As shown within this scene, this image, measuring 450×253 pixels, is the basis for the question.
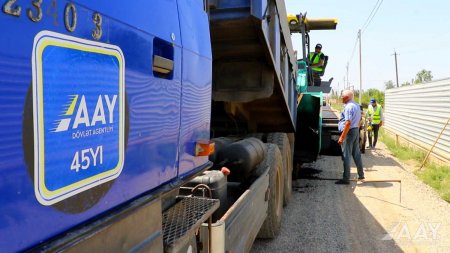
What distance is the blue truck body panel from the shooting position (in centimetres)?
98

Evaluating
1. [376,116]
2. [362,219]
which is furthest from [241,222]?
[376,116]

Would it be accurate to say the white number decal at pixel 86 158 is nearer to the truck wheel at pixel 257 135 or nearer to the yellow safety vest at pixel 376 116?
the truck wheel at pixel 257 135

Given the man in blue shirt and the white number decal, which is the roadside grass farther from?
the white number decal

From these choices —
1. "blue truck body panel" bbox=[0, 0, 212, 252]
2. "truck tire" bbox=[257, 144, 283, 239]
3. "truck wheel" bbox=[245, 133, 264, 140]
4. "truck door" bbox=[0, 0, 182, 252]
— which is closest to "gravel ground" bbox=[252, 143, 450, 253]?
"truck tire" bbox=[257, 144, 283, 239]

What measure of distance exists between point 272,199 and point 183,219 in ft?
8.97

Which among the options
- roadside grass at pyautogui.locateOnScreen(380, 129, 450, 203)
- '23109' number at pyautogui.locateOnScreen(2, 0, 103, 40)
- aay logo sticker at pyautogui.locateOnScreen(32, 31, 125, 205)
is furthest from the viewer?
roadside grass at pyautogui.locateOnScreen(380, 129, 450, 203)

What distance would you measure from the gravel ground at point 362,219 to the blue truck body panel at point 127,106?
2.92 metres

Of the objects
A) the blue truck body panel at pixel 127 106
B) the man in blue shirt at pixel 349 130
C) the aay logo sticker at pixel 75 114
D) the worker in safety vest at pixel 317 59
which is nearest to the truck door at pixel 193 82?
the blue truck body panel at pixel 127 106

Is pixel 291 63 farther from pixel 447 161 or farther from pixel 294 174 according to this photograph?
pixel 447 161

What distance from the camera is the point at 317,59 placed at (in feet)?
32.7

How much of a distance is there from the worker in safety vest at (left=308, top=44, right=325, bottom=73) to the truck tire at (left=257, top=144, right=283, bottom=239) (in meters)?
5.44

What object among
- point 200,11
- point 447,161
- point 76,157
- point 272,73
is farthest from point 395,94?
point 76,157

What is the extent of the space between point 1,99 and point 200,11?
161 cm

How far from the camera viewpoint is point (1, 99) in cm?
94
